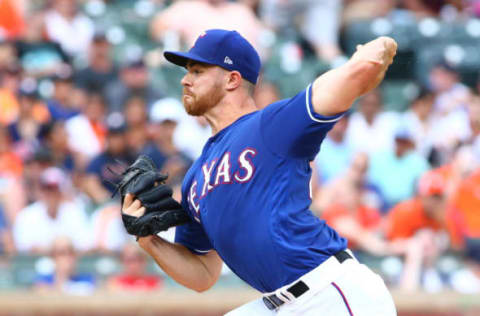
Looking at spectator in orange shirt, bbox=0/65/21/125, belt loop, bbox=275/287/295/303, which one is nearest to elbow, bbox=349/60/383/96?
belt loop, bbox=275/287/295/303

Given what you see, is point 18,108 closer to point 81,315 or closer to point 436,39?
point 81,315

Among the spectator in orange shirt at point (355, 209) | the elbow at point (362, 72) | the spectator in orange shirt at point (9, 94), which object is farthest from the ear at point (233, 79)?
the spectator in orange shirt at point (9, 94)

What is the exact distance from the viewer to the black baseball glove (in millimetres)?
4051

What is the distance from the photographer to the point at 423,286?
716 cm

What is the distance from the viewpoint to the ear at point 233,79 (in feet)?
13.3

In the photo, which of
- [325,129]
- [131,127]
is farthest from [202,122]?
[325,129]

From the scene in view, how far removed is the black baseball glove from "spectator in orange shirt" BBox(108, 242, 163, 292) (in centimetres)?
294

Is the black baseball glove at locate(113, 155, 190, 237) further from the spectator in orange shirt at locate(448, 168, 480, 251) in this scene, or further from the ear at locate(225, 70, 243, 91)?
the spectator in orange shirt at locate(448, 168, 480, 251)

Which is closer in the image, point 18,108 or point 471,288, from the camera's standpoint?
A: point 471,288

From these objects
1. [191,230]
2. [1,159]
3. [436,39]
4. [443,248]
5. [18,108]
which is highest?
[436,39]

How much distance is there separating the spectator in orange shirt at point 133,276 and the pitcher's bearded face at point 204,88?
3.21 metres

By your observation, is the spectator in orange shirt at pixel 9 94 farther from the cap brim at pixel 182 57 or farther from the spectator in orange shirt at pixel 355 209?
the cap brim at pixel 182 57

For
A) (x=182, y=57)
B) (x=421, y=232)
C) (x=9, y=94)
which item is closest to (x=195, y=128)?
(x=9, y=94)

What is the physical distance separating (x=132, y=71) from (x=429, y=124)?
9.74 feet
